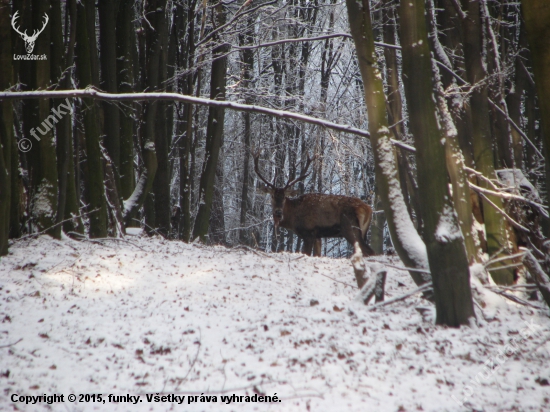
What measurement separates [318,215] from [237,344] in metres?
7.08

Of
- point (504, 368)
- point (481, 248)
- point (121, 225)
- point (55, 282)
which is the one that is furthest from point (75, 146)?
point (504, 368)

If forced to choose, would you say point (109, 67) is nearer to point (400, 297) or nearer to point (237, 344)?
point (237, 344)

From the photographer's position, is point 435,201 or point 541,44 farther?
point 435,201

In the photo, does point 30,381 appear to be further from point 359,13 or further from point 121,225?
point 121,225

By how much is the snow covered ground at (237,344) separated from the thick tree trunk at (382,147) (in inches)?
25.6

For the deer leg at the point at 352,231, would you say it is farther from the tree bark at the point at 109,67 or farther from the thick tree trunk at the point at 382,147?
the thick tree trunk at the point at 382,147

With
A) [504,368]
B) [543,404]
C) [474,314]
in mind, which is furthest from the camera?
[474,314]

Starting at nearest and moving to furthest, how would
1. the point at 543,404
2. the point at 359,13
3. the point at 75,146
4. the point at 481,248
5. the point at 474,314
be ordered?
1. the point at 543,404
2. the point at 474,314
3. the point at 359,13
4. the point at 481,248
5. the point at 75,146

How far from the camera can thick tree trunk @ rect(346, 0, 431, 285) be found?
5207mm

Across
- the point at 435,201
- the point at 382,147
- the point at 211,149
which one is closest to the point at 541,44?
the point at 435,201

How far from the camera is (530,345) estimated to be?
4.40 metres

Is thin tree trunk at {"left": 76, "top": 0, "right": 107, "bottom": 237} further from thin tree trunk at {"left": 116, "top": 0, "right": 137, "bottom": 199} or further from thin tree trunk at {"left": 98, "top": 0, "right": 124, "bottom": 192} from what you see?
thin tree trunk at {"left": 116, "top": 0, "right": 137, "bottom": 199}

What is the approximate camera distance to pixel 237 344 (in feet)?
14.3

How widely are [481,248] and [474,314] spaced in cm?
210
